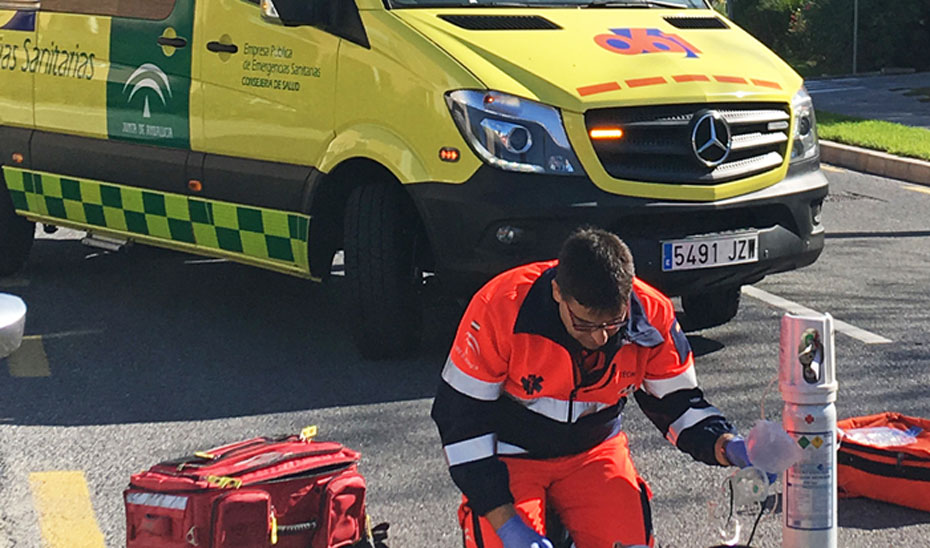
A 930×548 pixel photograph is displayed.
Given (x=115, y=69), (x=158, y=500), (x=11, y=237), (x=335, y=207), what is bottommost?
(x=11, y=237)

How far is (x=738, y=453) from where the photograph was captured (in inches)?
144

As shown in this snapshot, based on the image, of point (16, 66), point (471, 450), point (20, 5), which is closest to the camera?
point (471, 450)

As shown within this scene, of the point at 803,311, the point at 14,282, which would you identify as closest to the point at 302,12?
the point at 803,311

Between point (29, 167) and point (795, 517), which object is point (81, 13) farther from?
A: point (795, 517)

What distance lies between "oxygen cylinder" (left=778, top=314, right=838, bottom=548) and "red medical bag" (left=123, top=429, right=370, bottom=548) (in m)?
1.21

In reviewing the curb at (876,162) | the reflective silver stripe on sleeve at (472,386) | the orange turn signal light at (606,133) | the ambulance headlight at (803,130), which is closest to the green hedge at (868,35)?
the curb at (876,162)

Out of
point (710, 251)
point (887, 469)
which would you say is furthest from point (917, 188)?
point (887, 469)

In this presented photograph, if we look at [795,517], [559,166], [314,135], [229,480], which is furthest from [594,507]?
[314,135]

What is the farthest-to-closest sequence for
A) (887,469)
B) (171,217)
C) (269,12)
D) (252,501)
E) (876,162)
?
(876,162)
(171,217)
(269,12)
(887,469)
(252,501)

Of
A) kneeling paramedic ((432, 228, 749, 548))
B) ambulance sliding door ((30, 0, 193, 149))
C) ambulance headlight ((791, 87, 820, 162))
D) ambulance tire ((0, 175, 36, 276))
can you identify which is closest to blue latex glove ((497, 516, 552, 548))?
kneeling paramedic ((432, 228, 749, 548))

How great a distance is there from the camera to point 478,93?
5.95m

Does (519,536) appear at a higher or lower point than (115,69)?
A: lower

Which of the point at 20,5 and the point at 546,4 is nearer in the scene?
the point at 546,4

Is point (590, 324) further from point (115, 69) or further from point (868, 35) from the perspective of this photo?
point (868, 35)
